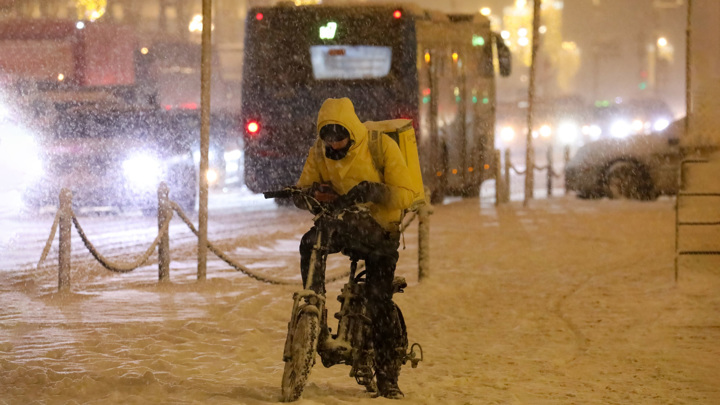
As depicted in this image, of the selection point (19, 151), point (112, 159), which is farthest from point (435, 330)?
point (19, 151)

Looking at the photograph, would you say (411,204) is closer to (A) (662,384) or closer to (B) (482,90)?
(A) (662,384)

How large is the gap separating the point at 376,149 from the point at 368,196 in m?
0.38

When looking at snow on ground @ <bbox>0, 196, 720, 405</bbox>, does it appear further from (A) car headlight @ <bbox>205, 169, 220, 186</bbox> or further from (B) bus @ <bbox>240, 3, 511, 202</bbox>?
(A) car headlight @ <bbox>205, 169, 220, 186</bbox>

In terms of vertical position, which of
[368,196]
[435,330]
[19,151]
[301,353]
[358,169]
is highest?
[19,151]

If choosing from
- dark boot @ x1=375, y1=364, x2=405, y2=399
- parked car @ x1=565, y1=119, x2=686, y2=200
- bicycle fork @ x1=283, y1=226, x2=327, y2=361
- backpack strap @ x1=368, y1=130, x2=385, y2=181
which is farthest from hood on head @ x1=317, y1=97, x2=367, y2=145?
parked car @ x1=565, y1=119, x2=686, y2=200

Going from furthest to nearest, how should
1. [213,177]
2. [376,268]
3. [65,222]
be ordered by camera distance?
[213,177], [65,222], [376,268]

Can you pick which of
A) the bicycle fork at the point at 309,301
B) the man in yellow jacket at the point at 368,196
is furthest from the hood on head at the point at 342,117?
the bicycle fork at the point at 309,301

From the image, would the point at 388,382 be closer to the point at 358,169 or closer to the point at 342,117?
the point at 358,169

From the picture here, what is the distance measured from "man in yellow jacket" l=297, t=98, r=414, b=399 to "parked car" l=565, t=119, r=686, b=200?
1596 cm

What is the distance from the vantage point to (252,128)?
18.2 m

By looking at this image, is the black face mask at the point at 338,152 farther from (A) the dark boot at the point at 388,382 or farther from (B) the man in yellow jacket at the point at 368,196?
(A) the dark boot at the point at 388,382

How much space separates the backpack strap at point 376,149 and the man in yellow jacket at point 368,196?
3 cm

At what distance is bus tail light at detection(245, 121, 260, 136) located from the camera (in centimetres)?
1822

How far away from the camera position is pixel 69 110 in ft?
58.2
